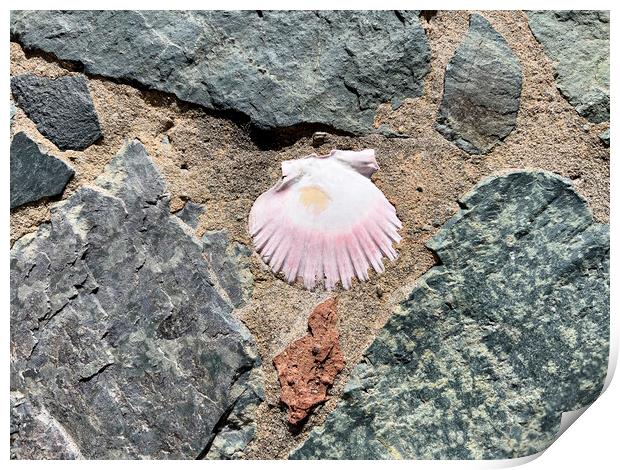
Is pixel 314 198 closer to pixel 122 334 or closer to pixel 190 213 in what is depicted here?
pixel 190 213

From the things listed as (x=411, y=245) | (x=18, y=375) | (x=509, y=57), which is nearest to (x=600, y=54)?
(x=509, y=57)

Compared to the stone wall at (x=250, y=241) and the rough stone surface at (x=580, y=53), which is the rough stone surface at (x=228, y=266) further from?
the rough stone surface at (x=580, y=53)

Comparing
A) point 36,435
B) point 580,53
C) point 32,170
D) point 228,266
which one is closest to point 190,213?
point 228,266

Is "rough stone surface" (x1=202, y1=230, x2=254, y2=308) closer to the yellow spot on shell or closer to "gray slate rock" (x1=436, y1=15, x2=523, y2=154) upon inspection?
the yellow spot on shell

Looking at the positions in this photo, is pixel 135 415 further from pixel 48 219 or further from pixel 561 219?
pixel 561 219

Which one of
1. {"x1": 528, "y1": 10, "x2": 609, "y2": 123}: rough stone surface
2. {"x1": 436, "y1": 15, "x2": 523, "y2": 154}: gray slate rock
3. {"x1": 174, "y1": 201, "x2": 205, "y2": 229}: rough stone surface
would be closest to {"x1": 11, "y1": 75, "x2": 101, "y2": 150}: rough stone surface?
{"x1": 174, "y1": 201, "x2": 205, "y2": 229}: rough stone surface

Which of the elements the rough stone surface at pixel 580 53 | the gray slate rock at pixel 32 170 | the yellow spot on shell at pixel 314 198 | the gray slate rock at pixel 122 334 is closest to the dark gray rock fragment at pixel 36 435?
the gray slate rock at pixel 122 334
